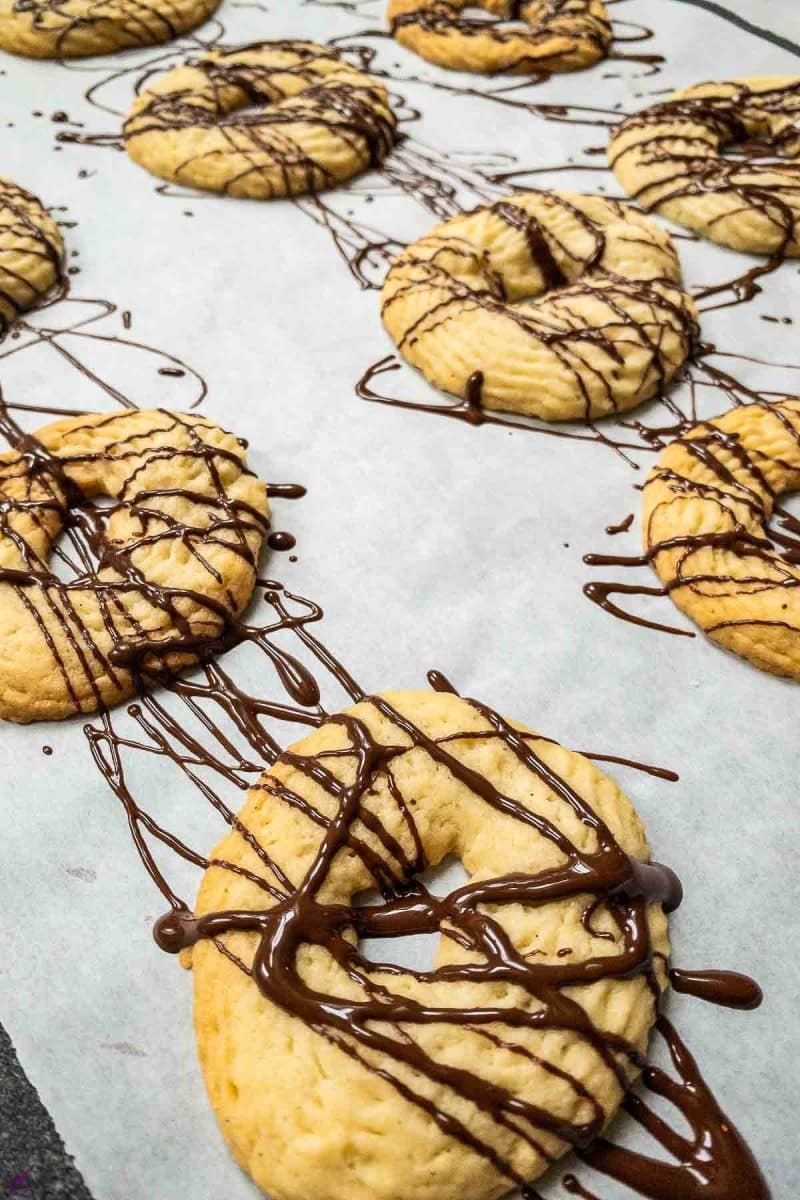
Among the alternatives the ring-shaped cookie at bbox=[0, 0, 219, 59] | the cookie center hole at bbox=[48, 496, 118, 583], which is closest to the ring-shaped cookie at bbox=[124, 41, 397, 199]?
the ring-shaped cookie at bbox=[0, 0, 219, 59]

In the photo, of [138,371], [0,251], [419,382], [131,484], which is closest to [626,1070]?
[131,484]

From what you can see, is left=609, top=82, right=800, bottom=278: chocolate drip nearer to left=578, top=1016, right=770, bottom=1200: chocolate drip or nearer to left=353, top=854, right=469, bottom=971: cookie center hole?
left=353, top=854, right=469, bottom=971: cookie center hole

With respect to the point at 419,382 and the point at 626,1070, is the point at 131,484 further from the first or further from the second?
the point at 626,1070

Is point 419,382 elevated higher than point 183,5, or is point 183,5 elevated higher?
point 183,5

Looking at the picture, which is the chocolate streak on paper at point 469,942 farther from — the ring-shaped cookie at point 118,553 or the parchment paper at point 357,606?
the ring-shaped cookie at point 118,553

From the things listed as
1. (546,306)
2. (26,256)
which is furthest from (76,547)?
(546,306)

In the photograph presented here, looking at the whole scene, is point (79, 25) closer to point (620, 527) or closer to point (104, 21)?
point (104, 21)

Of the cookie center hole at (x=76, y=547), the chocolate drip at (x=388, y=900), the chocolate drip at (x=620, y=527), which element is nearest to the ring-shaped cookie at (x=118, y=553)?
the cookie center hole at (x=76, y=547)
